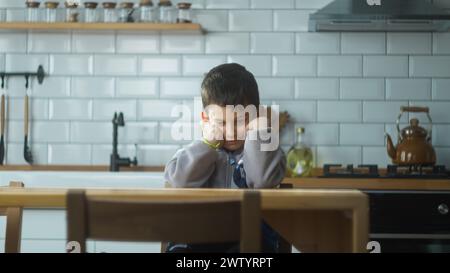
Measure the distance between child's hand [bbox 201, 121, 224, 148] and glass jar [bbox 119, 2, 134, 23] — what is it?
1.62 m

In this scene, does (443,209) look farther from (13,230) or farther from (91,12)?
(91,12)

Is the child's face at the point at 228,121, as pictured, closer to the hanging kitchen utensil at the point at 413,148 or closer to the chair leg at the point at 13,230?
the chair leg at the point at 13,230

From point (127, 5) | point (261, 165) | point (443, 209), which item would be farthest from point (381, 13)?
point (261, 165)

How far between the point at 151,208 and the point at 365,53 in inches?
96.8

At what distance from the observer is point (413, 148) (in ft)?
9.64

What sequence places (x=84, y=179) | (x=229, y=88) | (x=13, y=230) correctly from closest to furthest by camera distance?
(x=13, y=230) < (x=229, y=88) < (x=84, y=179)

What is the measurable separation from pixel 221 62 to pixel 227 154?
1.54m

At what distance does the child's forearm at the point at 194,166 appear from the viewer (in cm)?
158

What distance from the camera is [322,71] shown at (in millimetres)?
3254

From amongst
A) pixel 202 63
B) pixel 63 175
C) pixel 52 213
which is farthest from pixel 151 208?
pixel 202 63

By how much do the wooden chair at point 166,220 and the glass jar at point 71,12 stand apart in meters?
2.39

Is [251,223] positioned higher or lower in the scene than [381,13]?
lower

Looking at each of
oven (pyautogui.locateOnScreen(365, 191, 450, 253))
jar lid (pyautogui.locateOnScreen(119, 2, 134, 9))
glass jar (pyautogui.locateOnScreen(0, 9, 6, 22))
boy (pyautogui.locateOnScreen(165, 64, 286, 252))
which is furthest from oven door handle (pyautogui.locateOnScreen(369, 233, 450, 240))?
glass jar (pyautogui.locateOnScreen(0, 9, 6, 22))

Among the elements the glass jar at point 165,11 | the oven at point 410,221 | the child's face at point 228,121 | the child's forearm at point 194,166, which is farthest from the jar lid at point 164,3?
the child's forearm at point 194,166
